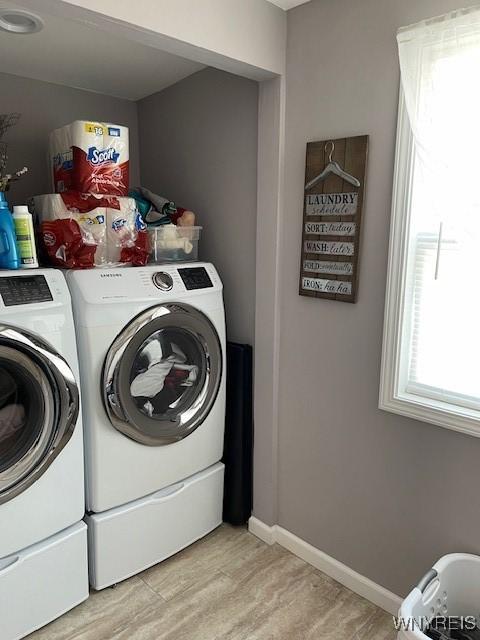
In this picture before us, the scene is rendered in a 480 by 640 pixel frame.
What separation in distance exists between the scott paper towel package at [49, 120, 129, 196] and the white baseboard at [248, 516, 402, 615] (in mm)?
1713

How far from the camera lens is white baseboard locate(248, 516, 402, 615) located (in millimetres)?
1934

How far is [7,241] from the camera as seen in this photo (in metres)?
1.71

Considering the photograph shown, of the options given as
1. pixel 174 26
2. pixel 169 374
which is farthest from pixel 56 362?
pixel 174 26

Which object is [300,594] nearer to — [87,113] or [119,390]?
[119,390]

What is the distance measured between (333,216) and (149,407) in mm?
1084

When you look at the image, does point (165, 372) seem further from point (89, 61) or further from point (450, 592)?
point (89, 61)

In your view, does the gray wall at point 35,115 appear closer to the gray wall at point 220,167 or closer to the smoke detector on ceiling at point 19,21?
the gray wall at point 220,167

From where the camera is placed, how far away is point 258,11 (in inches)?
73.4

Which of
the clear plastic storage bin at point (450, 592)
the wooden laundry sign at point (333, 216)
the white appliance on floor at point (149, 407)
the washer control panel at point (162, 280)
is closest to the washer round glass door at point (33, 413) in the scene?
the white appliance on floor at point (149, 407)

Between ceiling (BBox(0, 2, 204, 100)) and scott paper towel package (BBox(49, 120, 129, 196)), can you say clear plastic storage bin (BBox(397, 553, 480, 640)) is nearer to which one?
scott paper towel package (BBox(49, 120, 129, 196))

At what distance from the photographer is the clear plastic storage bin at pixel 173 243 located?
2.19m

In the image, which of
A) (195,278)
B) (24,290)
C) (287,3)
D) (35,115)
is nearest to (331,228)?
(195,278)

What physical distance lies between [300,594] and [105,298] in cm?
145

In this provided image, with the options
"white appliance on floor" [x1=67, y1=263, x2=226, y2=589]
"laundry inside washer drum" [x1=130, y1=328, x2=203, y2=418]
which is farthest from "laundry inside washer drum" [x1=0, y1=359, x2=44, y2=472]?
"laundry inside washer drum" [x1=130, y1=328, x2=203, y2=418]
